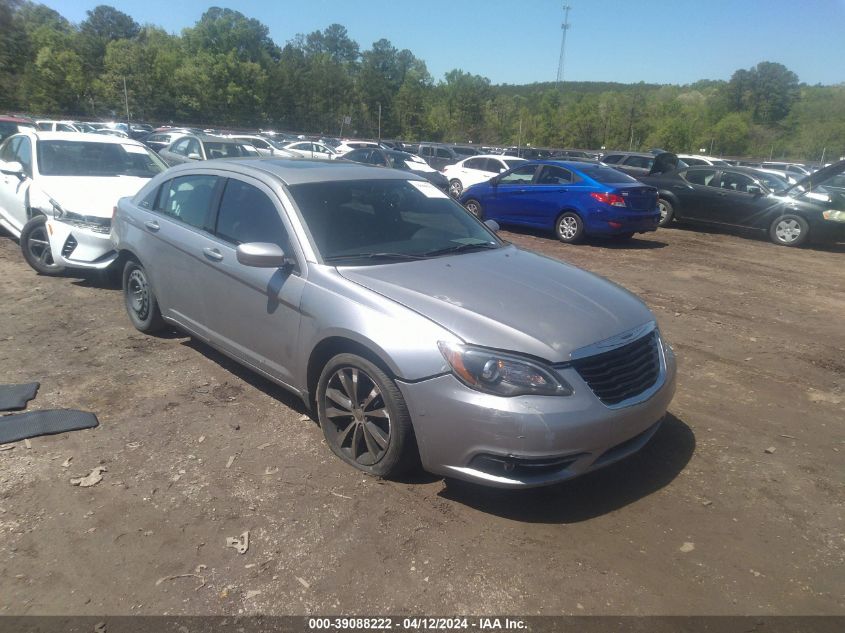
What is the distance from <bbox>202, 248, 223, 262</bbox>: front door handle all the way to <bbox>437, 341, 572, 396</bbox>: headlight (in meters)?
2.09

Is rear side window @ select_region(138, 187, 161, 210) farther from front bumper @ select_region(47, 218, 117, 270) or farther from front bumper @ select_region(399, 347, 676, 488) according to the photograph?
front bumper @ select_region(399, 347, 676, 488)

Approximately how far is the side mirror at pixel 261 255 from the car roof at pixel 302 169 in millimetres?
675

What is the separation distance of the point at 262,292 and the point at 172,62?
7758 cm

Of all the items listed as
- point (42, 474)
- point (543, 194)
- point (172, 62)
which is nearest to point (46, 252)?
point (42, 474)

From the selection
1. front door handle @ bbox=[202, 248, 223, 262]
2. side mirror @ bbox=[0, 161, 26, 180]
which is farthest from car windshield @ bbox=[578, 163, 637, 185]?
side mirror @ bbox=[0, 161, 26, 180]

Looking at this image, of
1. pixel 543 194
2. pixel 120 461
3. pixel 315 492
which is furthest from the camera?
pixel 543 194

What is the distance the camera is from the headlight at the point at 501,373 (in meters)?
2.92

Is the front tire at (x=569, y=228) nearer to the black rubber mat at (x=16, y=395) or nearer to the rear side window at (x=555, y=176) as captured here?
the rear side window at (x=555, y=176)

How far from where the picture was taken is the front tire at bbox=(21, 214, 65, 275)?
7.27 m

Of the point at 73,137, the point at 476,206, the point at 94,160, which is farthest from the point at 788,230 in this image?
the point at 73,137

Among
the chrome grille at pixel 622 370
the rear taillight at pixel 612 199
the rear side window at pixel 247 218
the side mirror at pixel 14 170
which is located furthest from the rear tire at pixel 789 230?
the side mirror at pixel 14 170

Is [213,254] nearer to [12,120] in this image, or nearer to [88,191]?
[88,191]

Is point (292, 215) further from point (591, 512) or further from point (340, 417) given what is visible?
point (591, 512)

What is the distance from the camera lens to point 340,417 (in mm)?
3586
